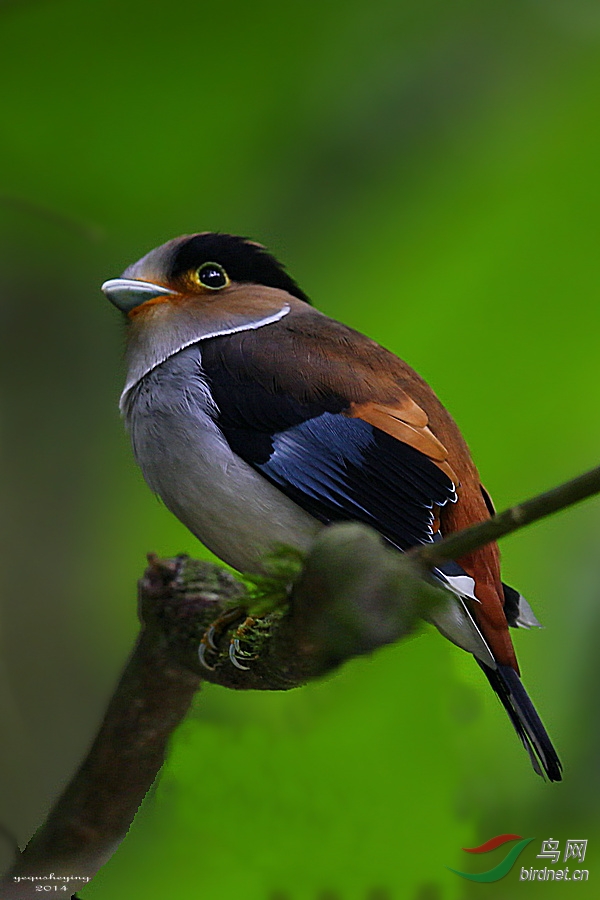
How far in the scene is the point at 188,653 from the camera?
83cm

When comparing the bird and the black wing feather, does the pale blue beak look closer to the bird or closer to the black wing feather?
the bird

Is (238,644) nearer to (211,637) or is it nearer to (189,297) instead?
(211,637)

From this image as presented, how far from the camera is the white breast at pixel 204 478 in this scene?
0.82 meters

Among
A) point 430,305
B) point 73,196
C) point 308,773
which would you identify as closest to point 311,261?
point 430,305

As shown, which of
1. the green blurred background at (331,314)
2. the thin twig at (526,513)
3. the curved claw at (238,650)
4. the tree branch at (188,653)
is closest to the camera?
the thin twig at (526,513)

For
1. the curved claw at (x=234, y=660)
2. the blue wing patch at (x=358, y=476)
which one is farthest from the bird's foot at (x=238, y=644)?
the blue wing patch at (x=358, y=476)

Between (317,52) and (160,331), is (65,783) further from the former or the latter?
(317,52)

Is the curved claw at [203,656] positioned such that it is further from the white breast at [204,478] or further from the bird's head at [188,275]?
the bird's head at [188,275]

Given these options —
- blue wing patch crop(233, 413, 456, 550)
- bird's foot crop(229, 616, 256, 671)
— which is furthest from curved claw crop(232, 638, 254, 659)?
blue wing patch crop(233, 413, 456, 550)

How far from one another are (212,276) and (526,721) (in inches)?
19.1

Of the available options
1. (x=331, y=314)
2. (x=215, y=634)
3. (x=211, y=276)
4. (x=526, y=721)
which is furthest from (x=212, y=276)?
(x=526, y=721)

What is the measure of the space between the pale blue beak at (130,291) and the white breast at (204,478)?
86 mm

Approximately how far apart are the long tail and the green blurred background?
0.30 feet

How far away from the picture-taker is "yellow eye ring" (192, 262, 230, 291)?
967mm
